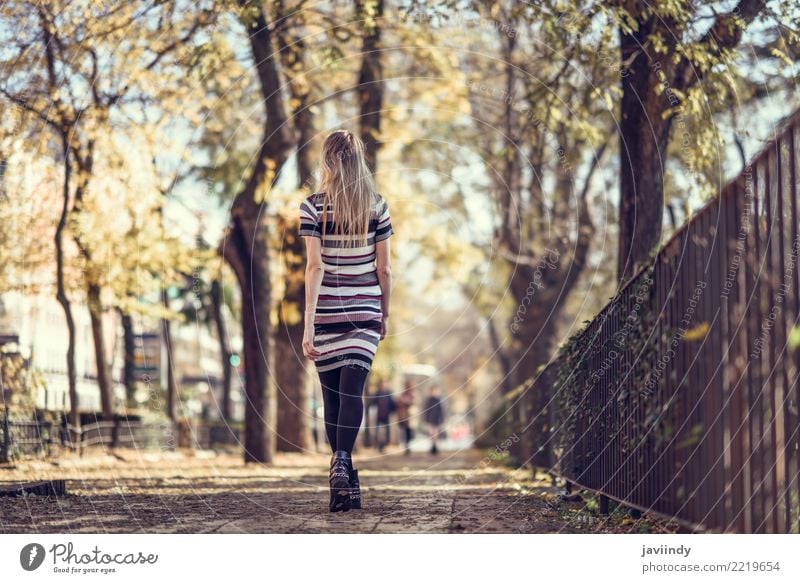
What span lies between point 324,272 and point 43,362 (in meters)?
6.19

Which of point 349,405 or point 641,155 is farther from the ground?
point 641,155

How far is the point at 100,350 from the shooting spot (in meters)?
16.7

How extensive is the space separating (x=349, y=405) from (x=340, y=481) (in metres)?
0.45

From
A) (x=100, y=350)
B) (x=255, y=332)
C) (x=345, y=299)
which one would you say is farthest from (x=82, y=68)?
(x=345, y=299)

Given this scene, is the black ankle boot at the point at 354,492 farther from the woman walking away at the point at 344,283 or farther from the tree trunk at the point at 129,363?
the tree trunk at the point at 129,363

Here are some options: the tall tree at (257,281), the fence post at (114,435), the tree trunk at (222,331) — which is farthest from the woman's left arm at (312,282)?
the tree trunk at (222,331)

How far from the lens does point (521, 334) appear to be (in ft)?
69.8

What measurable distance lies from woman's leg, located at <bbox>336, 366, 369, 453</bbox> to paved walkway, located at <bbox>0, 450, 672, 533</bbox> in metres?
0.45

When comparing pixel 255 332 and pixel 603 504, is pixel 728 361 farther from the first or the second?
pixel 255 332

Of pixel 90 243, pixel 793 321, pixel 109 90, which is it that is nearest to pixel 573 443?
pixel 793 321

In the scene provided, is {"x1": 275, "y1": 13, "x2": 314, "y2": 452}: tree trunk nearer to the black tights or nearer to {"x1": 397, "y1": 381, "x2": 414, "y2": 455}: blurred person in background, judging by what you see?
{"x1": 397, "y1": 381, "x2": 414, "y2": 455}: blurred person in background

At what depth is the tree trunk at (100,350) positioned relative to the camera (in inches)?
617
